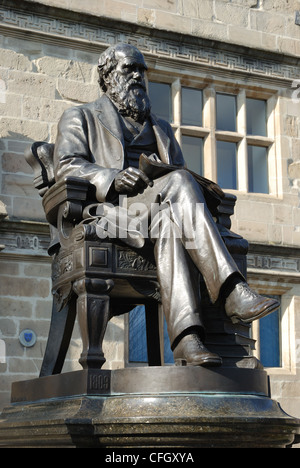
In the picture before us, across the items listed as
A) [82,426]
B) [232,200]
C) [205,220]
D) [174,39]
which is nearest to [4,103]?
[174,39]

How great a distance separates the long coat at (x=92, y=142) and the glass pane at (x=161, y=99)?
4693 millimetres

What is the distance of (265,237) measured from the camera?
992 cm

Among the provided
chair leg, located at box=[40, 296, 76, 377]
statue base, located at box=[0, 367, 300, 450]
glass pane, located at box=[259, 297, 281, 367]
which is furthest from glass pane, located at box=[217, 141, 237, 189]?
statue base, located at box=[0, 367, 300, 450]

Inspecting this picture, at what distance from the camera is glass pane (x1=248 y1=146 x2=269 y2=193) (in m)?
10.3

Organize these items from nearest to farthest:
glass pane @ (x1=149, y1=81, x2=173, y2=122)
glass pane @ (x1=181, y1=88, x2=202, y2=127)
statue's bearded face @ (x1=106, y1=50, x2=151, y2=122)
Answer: statue's bearded face @ (x1=106, y1=50, x2=151, y2=122) → glass pane @ (x1=149, y1=81, x2=173, y2=122) → glass pane @ (x1=181, y1=88, x2=202, y2=127)

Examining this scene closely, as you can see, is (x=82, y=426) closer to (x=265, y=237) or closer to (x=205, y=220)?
(x=205, y=220)

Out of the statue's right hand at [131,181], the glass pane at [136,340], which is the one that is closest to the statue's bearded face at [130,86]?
the statue's right hand at [131,181]

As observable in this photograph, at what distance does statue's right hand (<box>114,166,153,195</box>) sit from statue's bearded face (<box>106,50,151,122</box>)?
73cm

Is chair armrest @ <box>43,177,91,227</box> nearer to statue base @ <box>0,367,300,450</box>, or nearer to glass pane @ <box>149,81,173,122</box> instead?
statue base @ <box>0,367,300,450</box>

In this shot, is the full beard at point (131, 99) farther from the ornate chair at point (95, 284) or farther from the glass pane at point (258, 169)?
the glass pane at point (258, 169)

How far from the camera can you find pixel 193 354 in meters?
A: 4.04

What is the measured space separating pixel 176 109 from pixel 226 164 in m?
0.92

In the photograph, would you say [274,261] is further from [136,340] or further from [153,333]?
[153,333]
